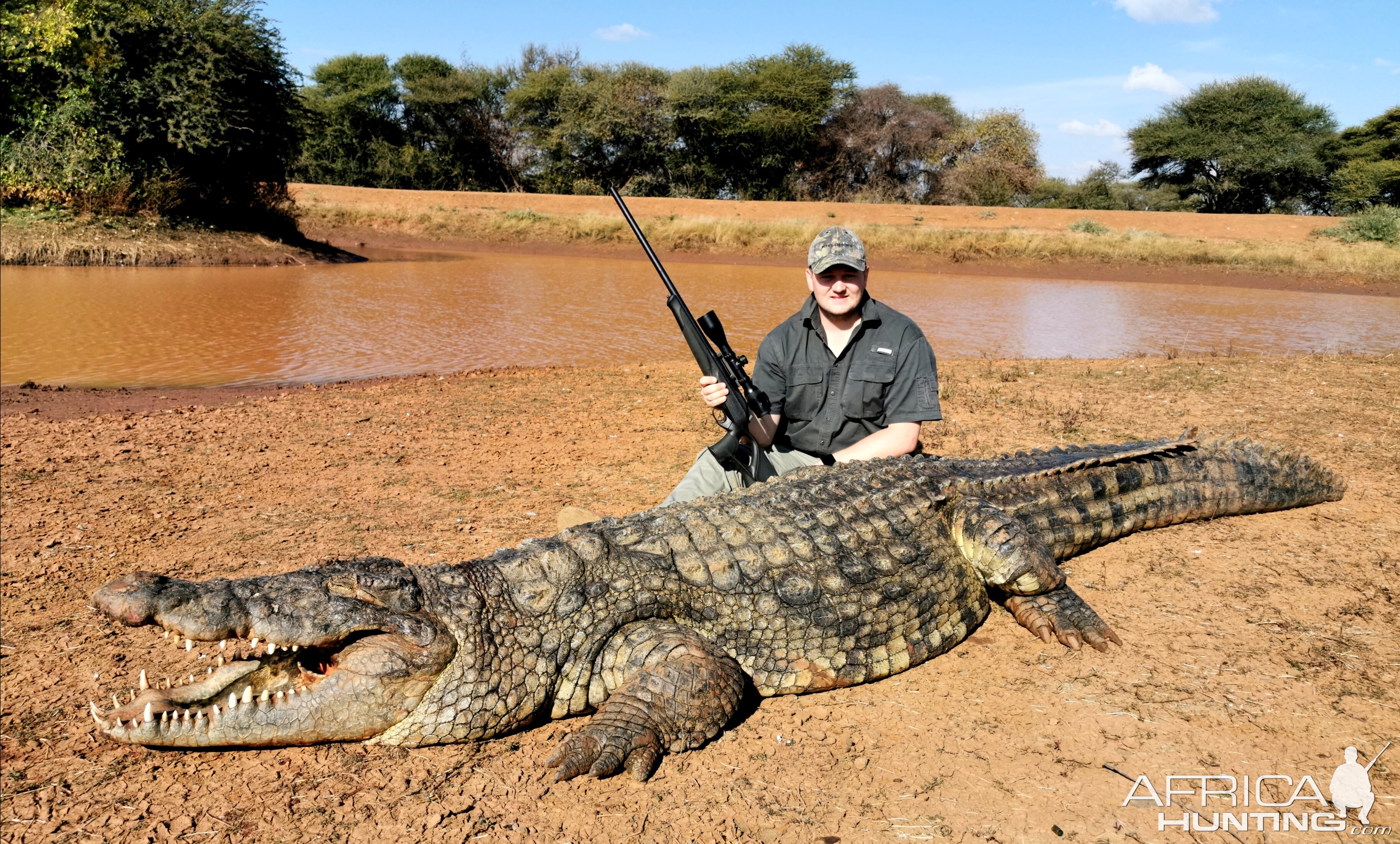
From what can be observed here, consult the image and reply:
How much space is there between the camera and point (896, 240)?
93.1 ft

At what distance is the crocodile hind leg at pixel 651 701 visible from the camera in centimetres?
264

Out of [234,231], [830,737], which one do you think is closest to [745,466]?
[830,737]

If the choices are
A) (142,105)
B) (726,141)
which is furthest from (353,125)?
(142,105)

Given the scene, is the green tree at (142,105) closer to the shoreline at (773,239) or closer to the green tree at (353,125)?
the shoreline at (773,239)

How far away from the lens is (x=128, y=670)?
124 inches

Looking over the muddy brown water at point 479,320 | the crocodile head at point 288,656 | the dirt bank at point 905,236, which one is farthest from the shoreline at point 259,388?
the dirt bank at point 905,236

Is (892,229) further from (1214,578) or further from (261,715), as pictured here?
(261,715)

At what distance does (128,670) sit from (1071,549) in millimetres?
4168

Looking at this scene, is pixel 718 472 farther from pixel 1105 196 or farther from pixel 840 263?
pixel 1105 196

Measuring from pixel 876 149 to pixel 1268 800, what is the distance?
44674 mm

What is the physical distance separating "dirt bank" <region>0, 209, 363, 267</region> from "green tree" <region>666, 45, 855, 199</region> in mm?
24784

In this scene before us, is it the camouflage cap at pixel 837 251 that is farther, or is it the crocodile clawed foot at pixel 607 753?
the camouflage cap at pixel 837 251

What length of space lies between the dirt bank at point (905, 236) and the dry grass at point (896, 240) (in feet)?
0.17

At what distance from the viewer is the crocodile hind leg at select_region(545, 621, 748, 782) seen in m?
2.64
